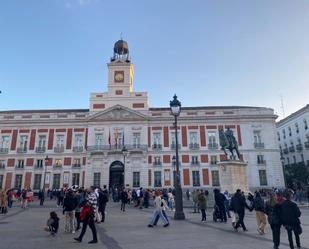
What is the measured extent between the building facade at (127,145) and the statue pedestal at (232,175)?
73.7ft

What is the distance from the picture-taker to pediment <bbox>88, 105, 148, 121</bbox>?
45.2 m

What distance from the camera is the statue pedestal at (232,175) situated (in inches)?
755

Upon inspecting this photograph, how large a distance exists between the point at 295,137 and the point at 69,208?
170ft

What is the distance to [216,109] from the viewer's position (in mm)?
46781

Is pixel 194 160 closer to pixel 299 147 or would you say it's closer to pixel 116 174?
pixel 116 174

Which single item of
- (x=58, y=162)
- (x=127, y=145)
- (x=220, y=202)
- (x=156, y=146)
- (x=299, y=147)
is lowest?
(x=220, y=202)

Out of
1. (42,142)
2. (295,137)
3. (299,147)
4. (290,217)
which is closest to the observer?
(290,217)

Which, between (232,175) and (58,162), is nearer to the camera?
(232,175)

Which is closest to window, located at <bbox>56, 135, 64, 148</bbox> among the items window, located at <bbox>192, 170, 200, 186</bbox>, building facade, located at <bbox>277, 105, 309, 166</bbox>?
window, located at <bbox>192, 170, 200, 186</bbox>

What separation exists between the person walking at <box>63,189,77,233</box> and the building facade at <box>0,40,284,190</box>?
3222 centimetres

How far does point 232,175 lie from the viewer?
19.3 m

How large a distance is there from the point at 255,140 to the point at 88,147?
2719 centimetres

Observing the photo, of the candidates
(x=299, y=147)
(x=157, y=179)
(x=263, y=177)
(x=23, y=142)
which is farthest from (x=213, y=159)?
(x=23, y=142)

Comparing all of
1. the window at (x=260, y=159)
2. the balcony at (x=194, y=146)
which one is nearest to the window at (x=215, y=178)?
the balcony at (x=194, y=146)
